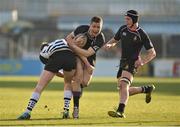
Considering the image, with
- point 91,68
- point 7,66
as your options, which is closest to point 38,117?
point 91,68

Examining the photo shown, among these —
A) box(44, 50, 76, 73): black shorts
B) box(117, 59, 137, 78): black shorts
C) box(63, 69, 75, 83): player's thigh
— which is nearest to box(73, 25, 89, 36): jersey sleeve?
box(44, 50, 76, 73): black shorts

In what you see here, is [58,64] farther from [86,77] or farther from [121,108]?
[121,108]

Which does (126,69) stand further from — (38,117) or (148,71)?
(148,71)

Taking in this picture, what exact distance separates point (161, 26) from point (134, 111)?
5785 centimetres

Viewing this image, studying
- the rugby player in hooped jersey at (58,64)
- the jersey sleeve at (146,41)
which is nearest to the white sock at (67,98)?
the rugby player in hooped jersey at (58,64)

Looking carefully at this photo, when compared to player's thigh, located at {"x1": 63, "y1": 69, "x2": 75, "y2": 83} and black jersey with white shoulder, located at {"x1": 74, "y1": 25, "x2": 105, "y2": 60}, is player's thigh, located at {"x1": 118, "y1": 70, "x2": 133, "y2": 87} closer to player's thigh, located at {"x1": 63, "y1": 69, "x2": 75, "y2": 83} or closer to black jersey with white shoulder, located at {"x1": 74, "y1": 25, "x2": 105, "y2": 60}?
black jersey with white shoulder, located at {"x1": 74, "y1": 25, "x2": 105, "y2": 60}

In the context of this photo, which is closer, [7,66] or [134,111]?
[134,111]

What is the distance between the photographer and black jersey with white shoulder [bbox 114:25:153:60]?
1354 centimetres

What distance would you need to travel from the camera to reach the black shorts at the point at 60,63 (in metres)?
12.9

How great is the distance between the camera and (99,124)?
1180cm

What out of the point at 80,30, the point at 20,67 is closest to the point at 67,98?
the point at 80,30

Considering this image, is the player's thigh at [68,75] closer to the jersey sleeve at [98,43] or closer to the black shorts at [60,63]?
the black shorts at [60,63]

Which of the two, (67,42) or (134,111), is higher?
(67,42)

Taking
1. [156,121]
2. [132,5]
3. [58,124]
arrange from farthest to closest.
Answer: [132,5]
[156,121]
[58,124]
